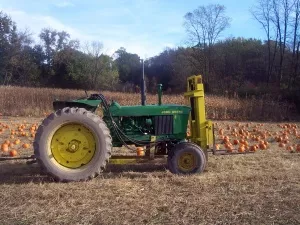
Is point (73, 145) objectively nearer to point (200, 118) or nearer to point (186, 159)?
point (186, 159)

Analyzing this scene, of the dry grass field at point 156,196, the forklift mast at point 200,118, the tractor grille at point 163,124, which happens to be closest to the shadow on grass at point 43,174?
the dry grass field at point 156,196

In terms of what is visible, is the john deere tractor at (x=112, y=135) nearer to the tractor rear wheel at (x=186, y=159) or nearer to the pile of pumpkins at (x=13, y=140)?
the tractor rear wheel at (x=186, y=159)

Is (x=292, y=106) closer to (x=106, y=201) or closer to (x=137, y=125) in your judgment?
(x=137, y=125)

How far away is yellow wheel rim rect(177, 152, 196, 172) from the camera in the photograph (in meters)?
6.61

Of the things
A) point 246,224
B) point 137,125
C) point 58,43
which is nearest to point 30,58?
point 58,43

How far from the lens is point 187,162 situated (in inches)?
262

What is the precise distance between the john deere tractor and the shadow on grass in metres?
0.32

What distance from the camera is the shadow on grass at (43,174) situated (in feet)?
20.9

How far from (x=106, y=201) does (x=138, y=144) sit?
199 centimetres

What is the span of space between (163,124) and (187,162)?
2.83 feet

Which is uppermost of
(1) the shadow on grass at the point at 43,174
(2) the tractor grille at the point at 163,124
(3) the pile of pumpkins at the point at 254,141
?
(2) the tractor grille at the point at 163,124

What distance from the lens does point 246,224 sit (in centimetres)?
418

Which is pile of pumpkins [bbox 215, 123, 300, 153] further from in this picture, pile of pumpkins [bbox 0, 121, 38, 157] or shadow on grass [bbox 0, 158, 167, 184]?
pile of pumpkins [bbox 0, 121, 38, 157]

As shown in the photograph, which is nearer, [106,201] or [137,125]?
[106,201]
